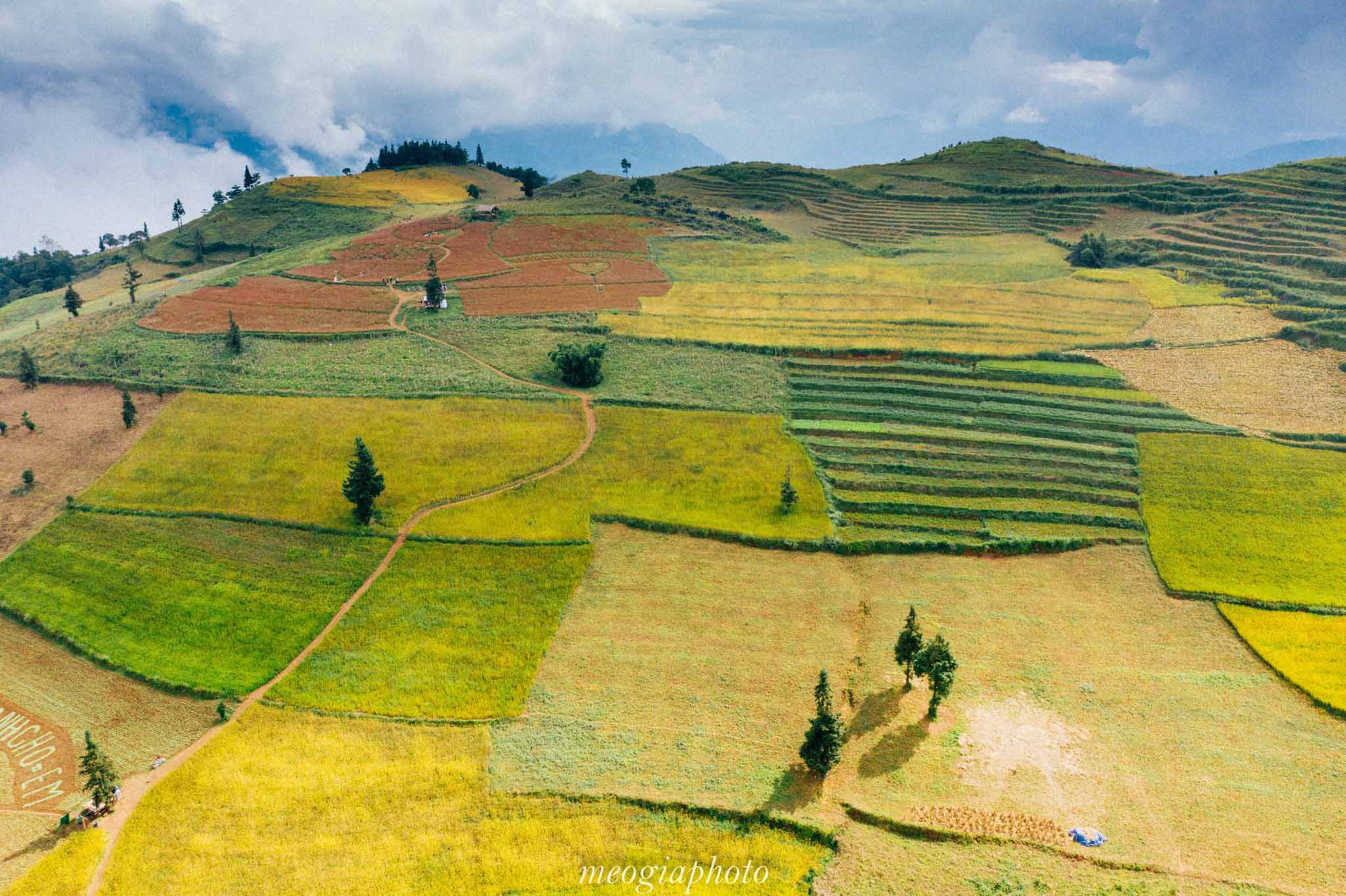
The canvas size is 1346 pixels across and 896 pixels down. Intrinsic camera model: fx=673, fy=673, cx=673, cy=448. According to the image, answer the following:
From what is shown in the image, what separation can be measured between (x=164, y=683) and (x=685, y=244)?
10963cm

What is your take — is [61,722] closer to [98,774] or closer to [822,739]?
[98,774]

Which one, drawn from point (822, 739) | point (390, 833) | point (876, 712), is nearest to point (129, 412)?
point (390, 833)

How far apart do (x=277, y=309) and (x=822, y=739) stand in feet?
318

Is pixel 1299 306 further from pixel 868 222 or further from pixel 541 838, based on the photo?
pixel 541 838

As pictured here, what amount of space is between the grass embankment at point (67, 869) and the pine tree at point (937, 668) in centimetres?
4169

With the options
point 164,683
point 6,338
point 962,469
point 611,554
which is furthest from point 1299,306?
point 6,338

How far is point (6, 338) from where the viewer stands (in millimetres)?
101938

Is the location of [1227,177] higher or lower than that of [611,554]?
higher

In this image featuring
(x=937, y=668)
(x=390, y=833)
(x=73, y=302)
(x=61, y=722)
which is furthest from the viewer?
(x=73, y=302)

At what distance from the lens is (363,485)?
174 feet

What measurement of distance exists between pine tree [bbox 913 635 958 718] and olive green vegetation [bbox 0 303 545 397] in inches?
1934

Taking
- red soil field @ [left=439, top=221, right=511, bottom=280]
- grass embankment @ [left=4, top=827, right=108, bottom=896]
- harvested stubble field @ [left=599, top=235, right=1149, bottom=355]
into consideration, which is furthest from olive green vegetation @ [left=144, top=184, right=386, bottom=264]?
grass embankment @ [left=4, top=827, right=108, bottom=896]

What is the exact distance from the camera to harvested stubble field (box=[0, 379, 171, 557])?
57.0 m

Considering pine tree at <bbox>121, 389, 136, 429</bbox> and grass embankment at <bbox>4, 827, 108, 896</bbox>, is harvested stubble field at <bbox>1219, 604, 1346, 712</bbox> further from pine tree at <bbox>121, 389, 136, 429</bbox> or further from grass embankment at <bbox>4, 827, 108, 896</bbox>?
pine tree at <bbox>121, 389, 136, 429</bbox>
